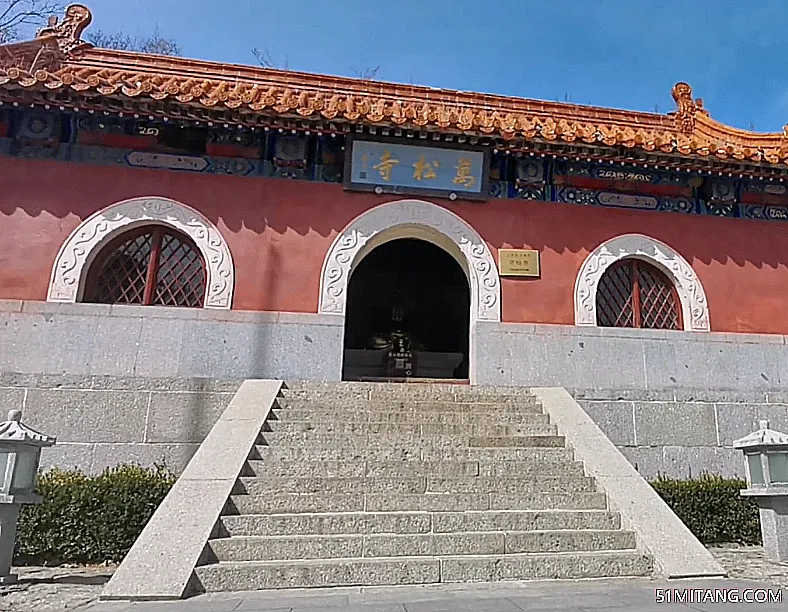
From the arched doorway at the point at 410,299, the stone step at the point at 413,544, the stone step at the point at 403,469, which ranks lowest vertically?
the stone step at the point at 413,544

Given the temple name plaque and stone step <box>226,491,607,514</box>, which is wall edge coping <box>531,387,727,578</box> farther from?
the temple name plaque

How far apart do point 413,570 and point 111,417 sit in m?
3.35

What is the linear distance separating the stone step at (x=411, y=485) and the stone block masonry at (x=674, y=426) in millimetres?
1732

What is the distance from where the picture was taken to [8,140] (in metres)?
6.70

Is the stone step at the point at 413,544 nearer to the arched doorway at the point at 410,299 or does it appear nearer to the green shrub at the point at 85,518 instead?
the green shrub at the point at 85,518

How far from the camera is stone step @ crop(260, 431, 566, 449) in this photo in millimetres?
4742

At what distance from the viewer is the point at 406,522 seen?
3.82 meters

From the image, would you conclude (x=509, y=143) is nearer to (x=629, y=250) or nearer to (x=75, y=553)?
(x=629, y=250)

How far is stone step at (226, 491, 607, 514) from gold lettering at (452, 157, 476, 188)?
4.21 metres

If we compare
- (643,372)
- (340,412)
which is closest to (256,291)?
(340,412)

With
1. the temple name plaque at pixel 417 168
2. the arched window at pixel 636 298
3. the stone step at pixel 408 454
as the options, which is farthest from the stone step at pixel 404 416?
the temple name plaque at pixel 417 168

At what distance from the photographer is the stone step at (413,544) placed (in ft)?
11.5

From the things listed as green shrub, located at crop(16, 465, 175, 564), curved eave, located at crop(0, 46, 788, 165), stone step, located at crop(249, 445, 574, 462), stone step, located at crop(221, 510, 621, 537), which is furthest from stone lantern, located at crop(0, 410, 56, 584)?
curved eave, located at crop(0, 46, 788, 165)

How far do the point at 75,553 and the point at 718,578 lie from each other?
4.38 meters
